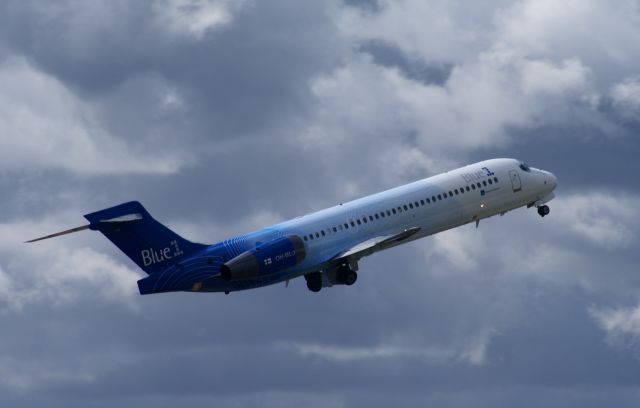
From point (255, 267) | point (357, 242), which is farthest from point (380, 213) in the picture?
point (255, 267)

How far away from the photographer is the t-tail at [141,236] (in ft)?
295

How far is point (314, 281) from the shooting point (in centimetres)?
9944

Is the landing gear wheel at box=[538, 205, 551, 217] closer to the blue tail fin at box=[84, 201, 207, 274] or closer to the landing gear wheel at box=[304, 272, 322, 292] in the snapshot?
the landing gear wheel at box=[304, 272, 322, 292]

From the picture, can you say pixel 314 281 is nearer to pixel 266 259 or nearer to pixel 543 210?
pixel 266 259

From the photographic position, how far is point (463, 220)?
102250 mm

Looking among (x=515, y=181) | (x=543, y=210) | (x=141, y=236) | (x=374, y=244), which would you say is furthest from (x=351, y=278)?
(x=543, y=210)

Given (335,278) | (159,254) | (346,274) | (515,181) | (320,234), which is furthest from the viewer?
(515,181)

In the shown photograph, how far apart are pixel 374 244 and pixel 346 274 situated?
3223 mm

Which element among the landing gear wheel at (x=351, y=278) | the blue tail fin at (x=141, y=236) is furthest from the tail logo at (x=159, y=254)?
the landing gear wheel at (x=351, y=278)

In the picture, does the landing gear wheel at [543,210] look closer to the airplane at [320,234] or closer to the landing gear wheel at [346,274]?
the airplane at [320,234]

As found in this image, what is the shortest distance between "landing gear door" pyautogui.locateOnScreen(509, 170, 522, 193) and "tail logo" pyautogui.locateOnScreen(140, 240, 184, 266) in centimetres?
2421

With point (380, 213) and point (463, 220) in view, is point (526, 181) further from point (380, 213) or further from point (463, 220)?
point (380, 213)

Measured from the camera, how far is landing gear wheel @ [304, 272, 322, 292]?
99.2m

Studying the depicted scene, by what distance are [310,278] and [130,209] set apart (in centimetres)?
1386
